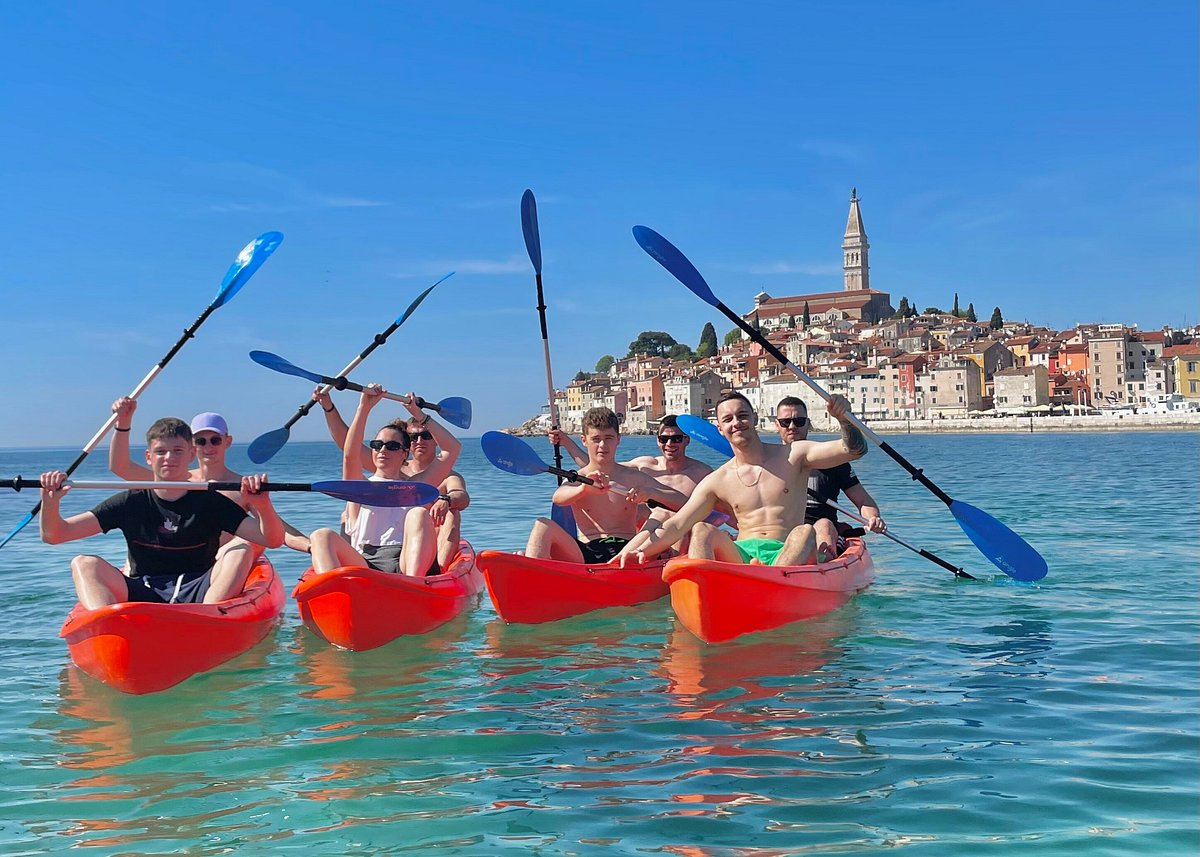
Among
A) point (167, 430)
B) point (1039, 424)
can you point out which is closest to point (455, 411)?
point (167, 430)

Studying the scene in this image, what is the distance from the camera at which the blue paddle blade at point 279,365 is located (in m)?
9.51

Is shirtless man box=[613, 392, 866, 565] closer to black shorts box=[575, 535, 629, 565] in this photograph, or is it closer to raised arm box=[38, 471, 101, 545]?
black shorts box=[575, 535, 629, 565]

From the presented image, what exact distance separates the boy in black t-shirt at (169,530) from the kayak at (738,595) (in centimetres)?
249

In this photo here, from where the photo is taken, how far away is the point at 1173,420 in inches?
3174

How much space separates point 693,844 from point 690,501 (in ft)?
→ 12.0

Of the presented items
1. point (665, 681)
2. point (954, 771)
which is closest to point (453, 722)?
point (665, 681)

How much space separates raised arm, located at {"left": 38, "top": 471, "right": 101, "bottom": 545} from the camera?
5902mm

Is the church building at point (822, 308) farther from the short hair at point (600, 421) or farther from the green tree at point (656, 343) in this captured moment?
the short hair at point (600, 421)

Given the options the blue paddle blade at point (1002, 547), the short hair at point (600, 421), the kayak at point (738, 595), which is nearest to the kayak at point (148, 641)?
the kayak at point (738, 595)

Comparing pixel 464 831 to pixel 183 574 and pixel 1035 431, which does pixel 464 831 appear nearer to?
pixel 183 574

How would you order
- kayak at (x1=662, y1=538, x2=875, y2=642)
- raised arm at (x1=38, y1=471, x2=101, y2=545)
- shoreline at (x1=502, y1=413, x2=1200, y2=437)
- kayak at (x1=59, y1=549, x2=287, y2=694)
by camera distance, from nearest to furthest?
kayak at (x1=59, y1=549, x2=287, y2=694)
raised arm at (x1=38, y1=471, x2=101, y2=545)
kayak at (x1=662, y1=538, x2=875, y2=642)
shoreline at (x1=502, y1=413, x2=1200, y2=437)

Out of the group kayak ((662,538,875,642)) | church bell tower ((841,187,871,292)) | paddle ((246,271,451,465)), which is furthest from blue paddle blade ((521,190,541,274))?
church bell tower ((841,187,871,292))

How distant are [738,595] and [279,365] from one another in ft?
16.2

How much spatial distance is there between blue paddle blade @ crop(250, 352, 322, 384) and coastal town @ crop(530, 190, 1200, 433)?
71026 mm
